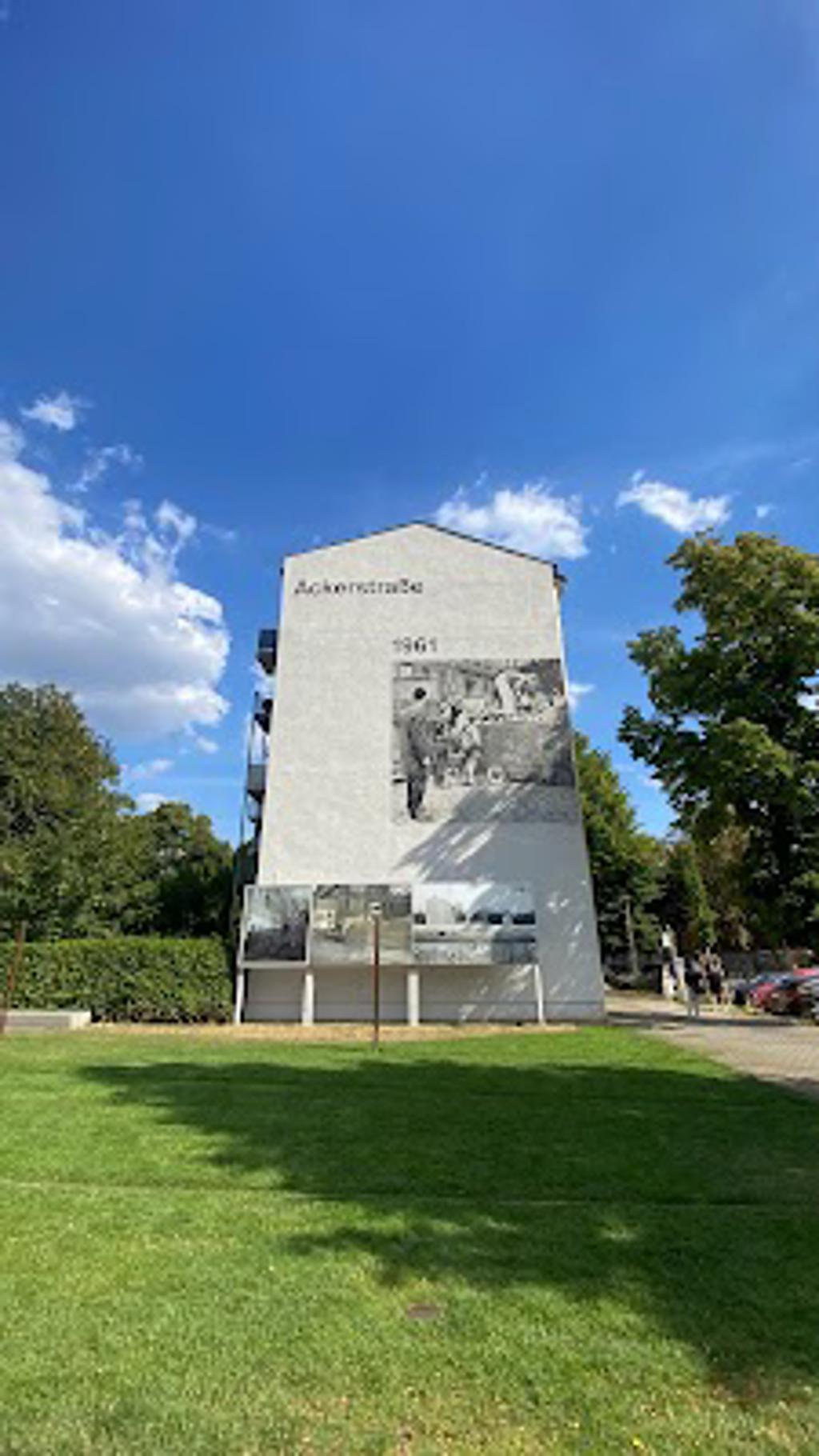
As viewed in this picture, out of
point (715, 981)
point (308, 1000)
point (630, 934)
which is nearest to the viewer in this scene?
point (308, 1000)

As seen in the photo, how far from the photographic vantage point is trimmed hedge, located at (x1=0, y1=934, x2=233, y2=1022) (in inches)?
805

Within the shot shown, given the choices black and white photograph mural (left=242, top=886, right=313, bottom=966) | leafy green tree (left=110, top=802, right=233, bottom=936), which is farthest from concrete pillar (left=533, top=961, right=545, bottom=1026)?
leafy green tree (left=110, top=802, right=233, bottom=936)

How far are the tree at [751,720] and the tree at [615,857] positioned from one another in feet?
56.5

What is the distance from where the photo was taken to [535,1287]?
3951 mm

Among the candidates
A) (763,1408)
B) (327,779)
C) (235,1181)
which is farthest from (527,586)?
(763,1408)

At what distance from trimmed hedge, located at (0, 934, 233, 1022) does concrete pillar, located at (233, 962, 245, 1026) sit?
0.66 feet

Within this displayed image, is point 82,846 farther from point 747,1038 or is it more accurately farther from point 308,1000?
point 747,1038

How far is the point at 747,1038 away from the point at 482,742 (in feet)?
35.3

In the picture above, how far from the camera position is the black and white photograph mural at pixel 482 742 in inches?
913

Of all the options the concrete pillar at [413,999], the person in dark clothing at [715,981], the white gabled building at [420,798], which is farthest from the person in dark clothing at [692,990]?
the concrete pillar at [413,999]

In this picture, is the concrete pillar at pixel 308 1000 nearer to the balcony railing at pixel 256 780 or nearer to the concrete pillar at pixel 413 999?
the concrete pillar at pixel 413 999

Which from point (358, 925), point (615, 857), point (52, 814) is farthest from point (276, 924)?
point (615, 857)

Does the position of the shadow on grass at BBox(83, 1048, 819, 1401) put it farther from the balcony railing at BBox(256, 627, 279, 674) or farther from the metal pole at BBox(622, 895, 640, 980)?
the metal pole at BBox(622, 895, 640, 980)

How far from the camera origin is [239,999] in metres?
20.9
